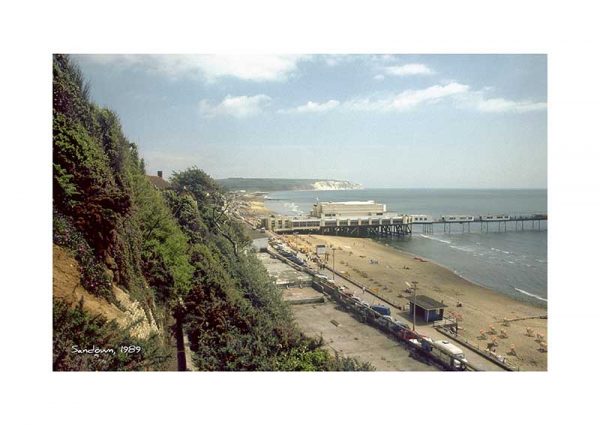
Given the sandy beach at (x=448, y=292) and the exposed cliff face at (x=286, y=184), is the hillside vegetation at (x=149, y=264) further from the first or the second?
the sandy beach at (x=448, y=292)

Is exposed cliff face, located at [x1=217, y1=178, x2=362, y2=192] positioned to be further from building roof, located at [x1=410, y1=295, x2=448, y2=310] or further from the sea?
building roof, located at [x1=410, y1=295, x2=448, y2=310]

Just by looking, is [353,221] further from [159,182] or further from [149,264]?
[149,264]

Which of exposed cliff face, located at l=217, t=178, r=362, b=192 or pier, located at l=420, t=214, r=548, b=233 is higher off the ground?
exposed cliff face, located at l=217, t=178, r=362, b=192

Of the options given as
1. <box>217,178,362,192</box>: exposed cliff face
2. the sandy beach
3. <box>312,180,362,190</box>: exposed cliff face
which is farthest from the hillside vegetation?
<box>312,180,362,190</box>: exposed cliff face

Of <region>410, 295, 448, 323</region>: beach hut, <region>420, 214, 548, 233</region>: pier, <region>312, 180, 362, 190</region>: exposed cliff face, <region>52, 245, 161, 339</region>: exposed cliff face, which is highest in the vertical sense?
<region>312, 180, 362, 190</region>: exposed cliff face

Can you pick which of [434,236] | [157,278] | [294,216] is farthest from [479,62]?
[157,278]

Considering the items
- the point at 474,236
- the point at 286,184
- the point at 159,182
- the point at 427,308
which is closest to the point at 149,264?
the point at 159,182
